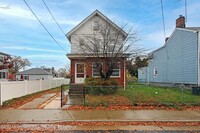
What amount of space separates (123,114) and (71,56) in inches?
502

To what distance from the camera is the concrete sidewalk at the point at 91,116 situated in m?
10.6

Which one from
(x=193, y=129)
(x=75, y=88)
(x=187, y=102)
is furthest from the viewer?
(x=75, y=88)

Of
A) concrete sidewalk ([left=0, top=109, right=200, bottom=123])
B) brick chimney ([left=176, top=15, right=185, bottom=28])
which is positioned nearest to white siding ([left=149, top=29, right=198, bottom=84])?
brick chimney ([left=176, top=15, right=185, bottom=28])

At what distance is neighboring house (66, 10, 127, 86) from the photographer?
2331 centimetres

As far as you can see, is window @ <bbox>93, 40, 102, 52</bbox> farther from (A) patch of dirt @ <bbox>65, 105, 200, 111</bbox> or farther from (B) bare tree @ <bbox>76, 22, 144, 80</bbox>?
(A) patch of dirt @ <bbox>65, 105, 200, 111</bbox>

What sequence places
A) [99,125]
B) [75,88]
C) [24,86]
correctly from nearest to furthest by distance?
[99,125] < [24,86] < [75,88]

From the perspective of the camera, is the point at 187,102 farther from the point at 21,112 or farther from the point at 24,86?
the point at 24,86

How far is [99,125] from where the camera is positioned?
9703 millimetres

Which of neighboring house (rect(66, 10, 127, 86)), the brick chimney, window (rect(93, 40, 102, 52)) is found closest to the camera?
window (rect(93, 40, 102, 52))

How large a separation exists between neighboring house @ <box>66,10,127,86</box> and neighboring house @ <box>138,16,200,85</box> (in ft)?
20.7

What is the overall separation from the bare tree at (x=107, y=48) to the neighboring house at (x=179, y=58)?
5149 mm

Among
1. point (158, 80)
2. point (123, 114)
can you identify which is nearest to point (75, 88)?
point (123, 114)

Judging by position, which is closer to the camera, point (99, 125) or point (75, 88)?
point (99, 125)

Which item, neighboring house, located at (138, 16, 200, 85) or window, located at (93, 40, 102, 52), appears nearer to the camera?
window, located at (93, 40, 102, 52)
